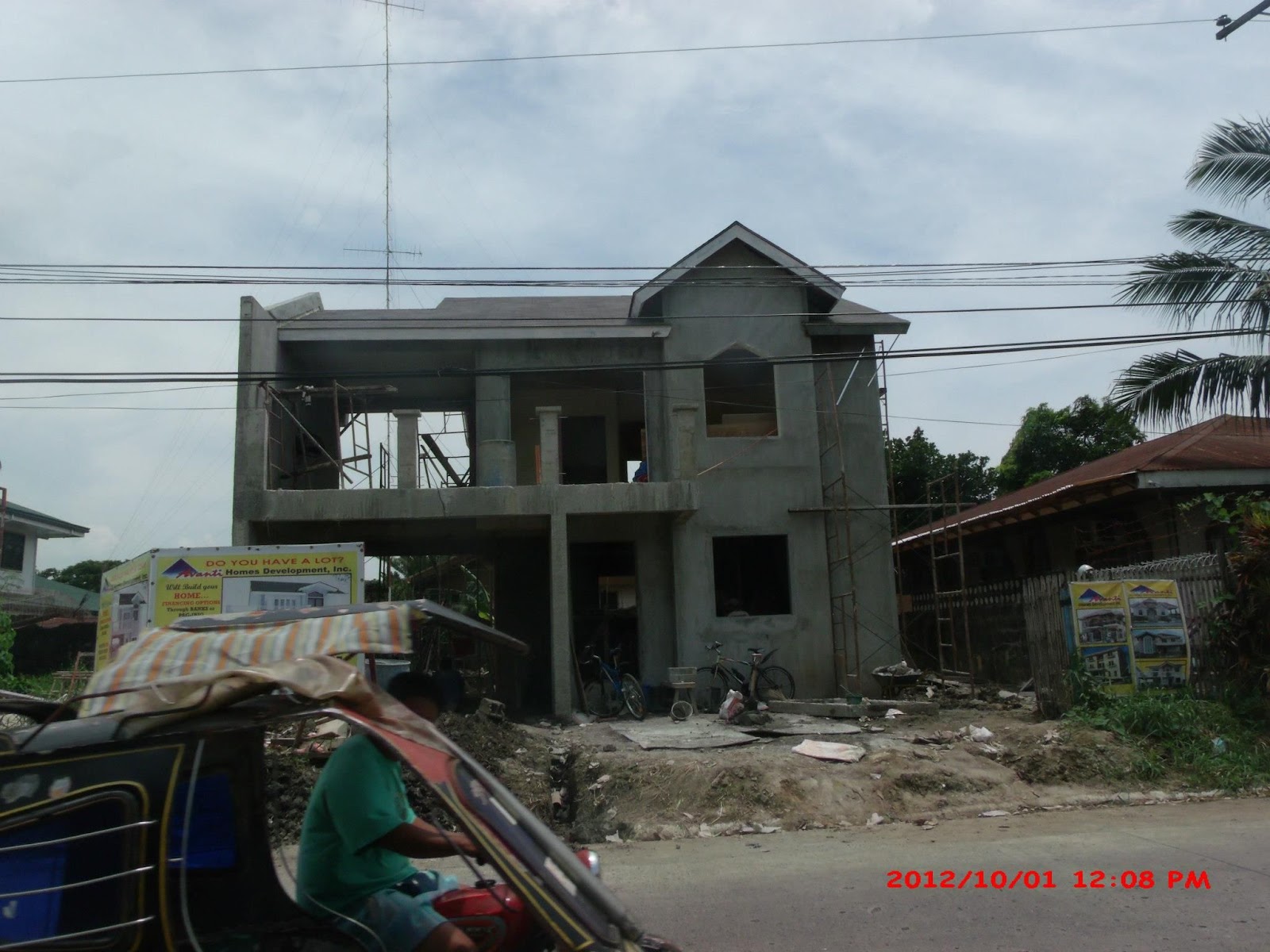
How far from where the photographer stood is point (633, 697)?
15.3m

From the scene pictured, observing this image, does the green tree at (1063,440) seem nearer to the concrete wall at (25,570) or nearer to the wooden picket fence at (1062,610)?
the wooden picket fence at (1062,610)

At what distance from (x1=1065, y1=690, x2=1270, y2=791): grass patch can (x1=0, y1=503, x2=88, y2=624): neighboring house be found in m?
26.9

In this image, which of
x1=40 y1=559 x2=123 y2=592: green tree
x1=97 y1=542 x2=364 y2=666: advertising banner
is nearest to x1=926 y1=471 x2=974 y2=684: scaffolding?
x1=97 y1=542 x2=364 y2=666: advertising banner

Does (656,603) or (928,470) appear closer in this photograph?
(656,603)

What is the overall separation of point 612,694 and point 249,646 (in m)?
12.6

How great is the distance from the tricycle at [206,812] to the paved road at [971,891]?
312 centimetres

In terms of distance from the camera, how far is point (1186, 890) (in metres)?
6.31

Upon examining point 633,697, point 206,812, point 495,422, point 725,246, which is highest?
point 725,246

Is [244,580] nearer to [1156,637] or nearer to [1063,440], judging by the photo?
[1156,637]

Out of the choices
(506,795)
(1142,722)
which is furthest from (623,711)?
(506,795)

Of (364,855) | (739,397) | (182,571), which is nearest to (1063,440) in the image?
(739,397)

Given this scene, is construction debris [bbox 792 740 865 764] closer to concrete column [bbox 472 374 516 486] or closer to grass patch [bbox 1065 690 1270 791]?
grass patch [bbox 1065 690 1270 791]

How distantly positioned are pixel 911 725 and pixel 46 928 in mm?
11293
